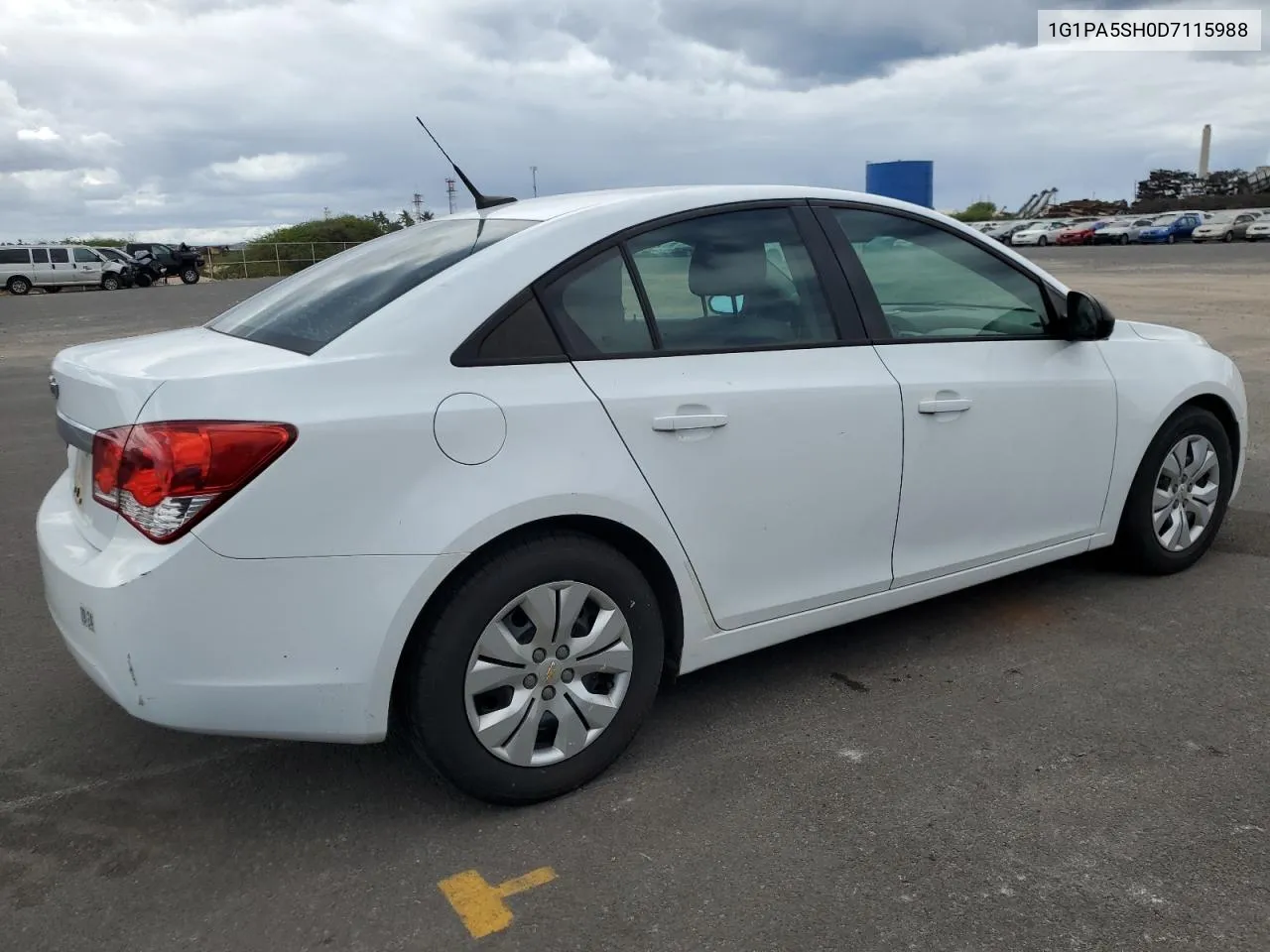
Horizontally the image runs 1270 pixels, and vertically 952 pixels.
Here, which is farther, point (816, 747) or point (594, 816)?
point (816, 747)

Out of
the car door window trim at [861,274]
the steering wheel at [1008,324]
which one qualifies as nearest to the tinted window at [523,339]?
the car door window trim at [861,274]

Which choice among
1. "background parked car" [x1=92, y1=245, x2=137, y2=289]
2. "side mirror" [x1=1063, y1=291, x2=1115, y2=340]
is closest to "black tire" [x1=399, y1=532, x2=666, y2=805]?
"side mirror" [x1=1063, y1=291, x2=1115, y2=340]

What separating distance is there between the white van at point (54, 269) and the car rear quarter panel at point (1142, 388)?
40979mm

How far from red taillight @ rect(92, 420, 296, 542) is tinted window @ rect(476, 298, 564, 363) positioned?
0.57m

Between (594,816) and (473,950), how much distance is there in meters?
0.60

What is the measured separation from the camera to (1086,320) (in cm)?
390

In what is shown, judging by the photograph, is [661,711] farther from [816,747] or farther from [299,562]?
[299,562]

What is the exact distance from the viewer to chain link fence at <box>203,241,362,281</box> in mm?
47719

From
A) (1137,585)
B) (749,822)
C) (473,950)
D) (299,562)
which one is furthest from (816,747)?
(1137,585)

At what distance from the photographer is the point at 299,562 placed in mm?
2496

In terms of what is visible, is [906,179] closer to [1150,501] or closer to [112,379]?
[1150,501]

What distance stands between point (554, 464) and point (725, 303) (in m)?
Result: 0.85

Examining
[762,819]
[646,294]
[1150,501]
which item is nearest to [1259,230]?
[1150,501]

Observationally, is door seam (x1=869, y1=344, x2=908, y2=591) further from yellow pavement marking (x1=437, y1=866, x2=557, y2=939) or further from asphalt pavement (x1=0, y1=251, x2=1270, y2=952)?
yellow pavement marking (x1=437, y1=866, x2=557, y2=939)
